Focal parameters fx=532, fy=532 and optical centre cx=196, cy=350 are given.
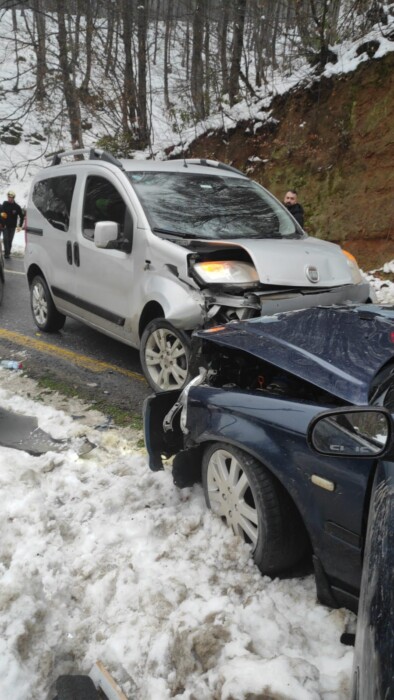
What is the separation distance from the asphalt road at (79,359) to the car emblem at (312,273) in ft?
5.82

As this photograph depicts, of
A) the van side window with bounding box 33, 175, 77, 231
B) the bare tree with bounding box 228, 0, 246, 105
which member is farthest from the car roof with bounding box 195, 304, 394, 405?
the bare tree with bounding box 228, 0, 246, 105

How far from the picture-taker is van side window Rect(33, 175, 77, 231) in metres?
5.76

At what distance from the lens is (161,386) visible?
4438 millimetres

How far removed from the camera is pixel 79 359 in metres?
5.71

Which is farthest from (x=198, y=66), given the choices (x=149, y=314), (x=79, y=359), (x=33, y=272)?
(x=149, y=314)

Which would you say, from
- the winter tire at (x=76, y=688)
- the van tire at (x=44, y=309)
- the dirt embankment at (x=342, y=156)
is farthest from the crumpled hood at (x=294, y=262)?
the dirt embankment at (x=342, y=156)

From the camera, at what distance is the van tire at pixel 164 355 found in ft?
13.9

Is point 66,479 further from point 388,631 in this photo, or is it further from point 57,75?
point 57,75

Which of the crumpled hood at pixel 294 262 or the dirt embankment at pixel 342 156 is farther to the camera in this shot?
the dirt embankment at pixel 342 156

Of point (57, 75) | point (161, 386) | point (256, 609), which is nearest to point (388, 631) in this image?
point (256, 609)

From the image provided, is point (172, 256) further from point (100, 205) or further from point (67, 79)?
point (67, 79)

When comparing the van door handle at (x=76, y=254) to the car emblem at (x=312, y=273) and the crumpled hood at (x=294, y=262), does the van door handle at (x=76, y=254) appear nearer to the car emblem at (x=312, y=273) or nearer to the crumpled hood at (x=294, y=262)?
the crumpled hood at (x=294, y=262)

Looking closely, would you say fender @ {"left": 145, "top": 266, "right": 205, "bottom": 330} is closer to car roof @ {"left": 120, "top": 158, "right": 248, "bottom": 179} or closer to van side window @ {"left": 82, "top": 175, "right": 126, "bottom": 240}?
van side window @ {"left": 82, "top": 175, "right": 126, "bottom": 240}

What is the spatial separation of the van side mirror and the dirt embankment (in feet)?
27.0
